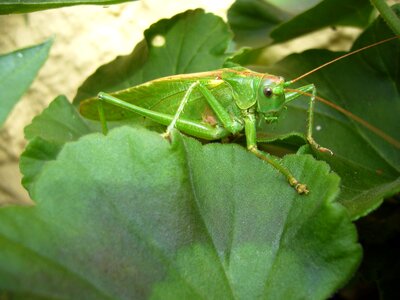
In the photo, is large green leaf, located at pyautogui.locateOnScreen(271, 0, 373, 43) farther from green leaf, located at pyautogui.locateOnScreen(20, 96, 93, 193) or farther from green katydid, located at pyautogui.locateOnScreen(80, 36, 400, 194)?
green leaf, located at pyautogui.locateOnScreen(20, 96, 93, 193)

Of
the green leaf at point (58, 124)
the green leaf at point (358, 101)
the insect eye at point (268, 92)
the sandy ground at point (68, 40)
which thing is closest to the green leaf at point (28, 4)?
the green leaf at point (58, 124)

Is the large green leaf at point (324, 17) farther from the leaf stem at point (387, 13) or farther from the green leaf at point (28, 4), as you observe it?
the green leaf at point (28, 4)

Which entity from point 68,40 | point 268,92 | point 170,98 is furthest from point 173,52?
point 68,40

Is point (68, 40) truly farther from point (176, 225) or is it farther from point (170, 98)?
point (176, 225)

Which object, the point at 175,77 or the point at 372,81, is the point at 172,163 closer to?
the point at 175,77

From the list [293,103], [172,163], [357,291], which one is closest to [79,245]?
[172,163]

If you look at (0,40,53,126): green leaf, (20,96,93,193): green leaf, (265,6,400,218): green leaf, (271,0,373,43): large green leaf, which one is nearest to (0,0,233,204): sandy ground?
(271,0,373,43): large green leaf
